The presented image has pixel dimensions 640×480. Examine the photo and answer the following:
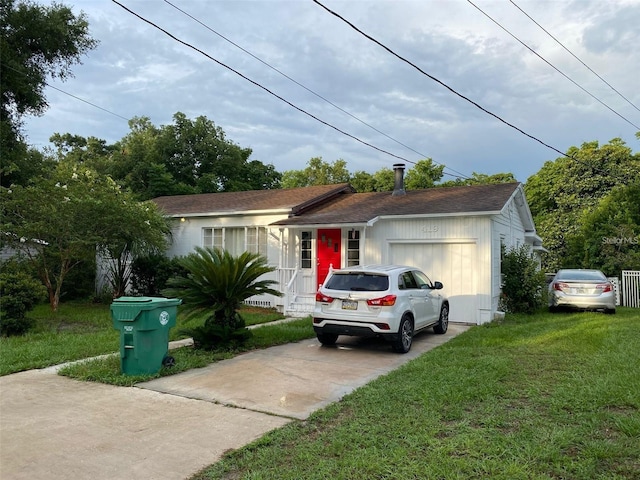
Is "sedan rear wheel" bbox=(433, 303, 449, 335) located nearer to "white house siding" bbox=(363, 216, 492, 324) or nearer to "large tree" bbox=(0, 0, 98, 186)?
"white house siding" bbox=(363, 216, 492, 324)

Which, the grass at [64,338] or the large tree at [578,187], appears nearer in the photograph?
the grass at [64,338]

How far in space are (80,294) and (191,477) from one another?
17.1 meters

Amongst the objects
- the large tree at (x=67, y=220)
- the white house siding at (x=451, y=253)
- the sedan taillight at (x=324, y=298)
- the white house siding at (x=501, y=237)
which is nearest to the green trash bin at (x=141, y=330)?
the sedan taillight at (x=324, y=298)

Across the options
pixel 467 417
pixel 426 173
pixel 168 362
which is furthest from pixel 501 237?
pixel 426 173

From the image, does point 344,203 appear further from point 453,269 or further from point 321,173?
point 321,173

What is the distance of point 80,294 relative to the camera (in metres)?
18.6

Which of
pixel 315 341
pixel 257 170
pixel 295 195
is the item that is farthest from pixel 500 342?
pixel 257 170

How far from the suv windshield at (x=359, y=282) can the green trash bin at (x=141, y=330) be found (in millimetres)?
3143

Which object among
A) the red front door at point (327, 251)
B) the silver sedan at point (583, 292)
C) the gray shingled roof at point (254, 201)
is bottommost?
the silver sedan at point (583, 292)

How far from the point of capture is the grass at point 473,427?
3.76 metres

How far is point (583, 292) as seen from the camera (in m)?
13.9

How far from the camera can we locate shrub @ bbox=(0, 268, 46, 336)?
32.4ft

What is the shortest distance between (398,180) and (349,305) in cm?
930

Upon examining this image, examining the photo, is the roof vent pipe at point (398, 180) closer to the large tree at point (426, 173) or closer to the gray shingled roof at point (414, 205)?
the gray shingled roof at point (414, 205)
